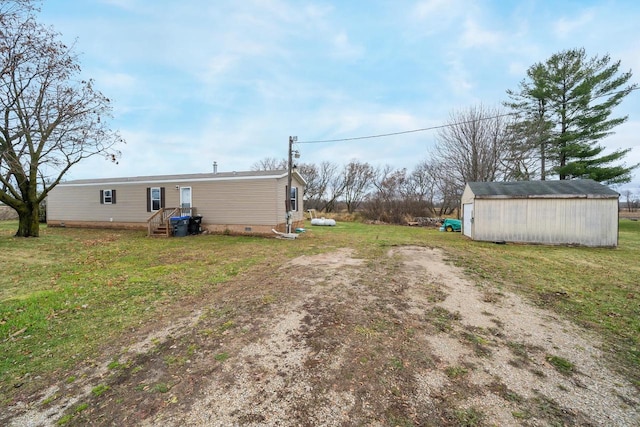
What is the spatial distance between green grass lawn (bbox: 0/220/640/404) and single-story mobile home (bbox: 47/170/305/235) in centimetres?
271

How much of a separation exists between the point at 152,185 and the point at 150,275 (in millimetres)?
9652

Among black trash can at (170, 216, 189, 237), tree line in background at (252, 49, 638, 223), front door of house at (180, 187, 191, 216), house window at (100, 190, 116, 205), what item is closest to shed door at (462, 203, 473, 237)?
tree line in background at (252, 49, 638, 223)

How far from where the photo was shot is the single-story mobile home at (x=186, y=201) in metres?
11.9

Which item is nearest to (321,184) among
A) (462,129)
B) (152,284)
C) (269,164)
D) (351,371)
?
(269,164)

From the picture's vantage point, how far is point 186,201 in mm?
13016

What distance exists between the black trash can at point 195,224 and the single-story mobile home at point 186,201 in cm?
22

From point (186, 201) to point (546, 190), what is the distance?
52.2ft

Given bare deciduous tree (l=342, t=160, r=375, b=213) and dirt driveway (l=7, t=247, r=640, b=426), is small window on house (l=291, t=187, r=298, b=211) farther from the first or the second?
bare deciduous tree (l=342, t=160, r=375, b=213)

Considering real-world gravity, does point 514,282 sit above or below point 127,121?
below

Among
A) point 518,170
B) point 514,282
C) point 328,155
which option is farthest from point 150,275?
point 328,155

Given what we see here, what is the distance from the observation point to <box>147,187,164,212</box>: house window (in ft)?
43.7

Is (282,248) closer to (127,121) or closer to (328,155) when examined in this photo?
(127,121)

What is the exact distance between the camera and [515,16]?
9.43 m

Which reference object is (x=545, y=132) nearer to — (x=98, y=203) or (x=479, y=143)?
(x=479, y=143)
